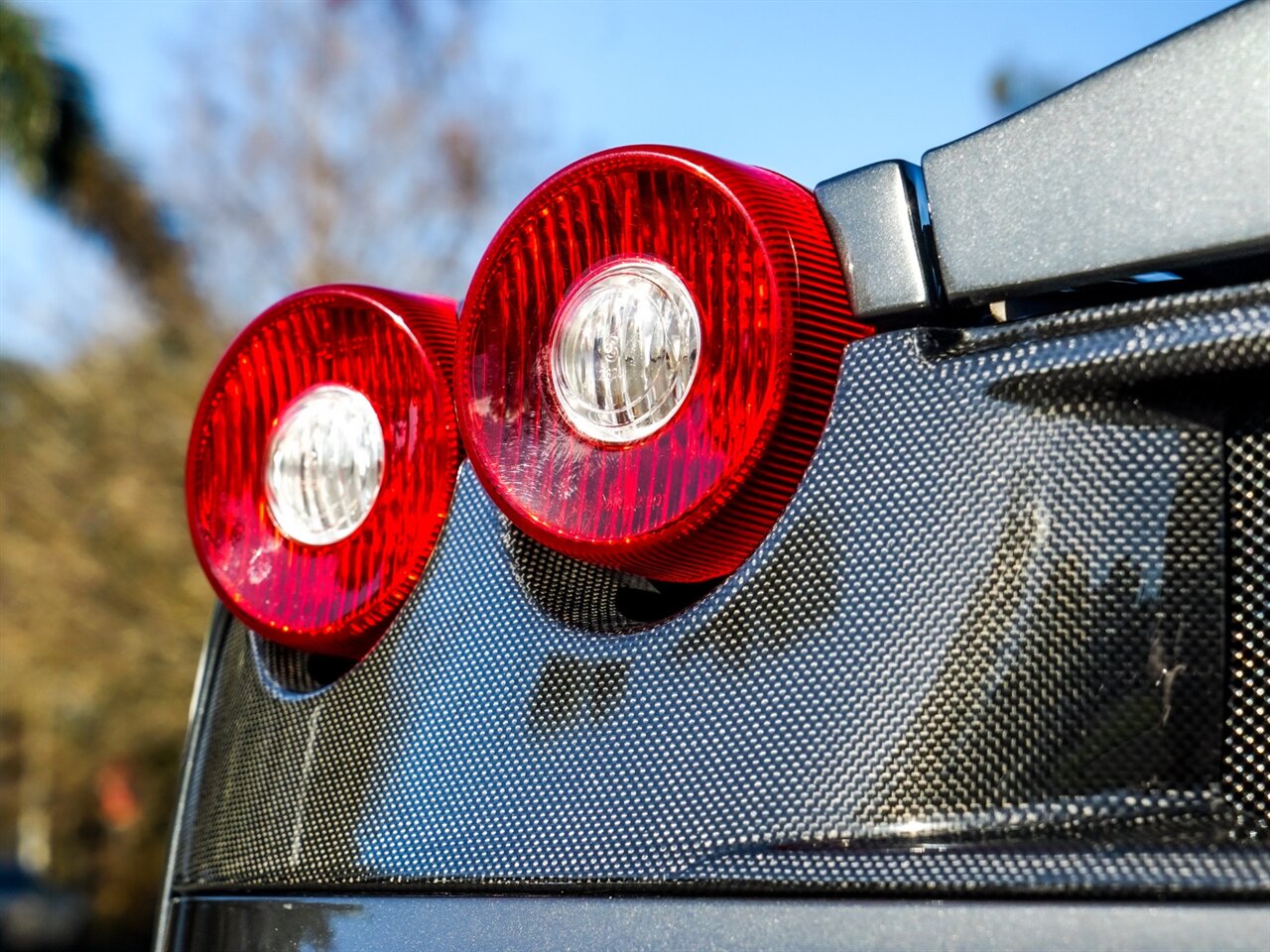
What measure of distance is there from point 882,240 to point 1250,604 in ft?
1.03

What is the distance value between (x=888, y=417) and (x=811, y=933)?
1.03ft

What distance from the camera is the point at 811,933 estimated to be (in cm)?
87

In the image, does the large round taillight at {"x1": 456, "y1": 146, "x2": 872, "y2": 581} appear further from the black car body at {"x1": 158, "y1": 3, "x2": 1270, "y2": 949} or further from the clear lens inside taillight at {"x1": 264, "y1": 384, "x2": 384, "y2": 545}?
the clear lens inside taillight at {"x1": 264, "y1": 384, "x2": 384, "y2": 545}

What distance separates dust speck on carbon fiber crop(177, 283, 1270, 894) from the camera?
2.78 ft

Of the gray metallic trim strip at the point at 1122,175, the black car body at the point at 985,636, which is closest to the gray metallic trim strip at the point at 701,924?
the black car body at the point at 985,636

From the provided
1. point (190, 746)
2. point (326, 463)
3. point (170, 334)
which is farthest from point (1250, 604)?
point (170, 334)

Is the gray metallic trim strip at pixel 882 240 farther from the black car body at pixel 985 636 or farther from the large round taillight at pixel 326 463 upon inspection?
the large round taillight at pixel 326 463

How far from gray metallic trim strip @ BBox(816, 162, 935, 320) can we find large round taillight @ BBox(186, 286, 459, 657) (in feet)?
1.17

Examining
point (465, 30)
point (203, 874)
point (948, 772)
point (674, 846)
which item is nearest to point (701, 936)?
point (674, 846)

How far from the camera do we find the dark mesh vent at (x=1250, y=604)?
85 centimetres

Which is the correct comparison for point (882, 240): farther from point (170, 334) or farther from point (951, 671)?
point (170, 334)

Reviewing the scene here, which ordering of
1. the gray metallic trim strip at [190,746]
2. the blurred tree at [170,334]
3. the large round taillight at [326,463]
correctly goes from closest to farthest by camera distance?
1. the large round taillight at [326,463]
2. the gray metallic trim strip at [190,746]
3. the blurred tree at [170,334]

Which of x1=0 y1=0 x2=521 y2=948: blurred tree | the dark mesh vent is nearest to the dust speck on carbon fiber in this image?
the dark mesh vent

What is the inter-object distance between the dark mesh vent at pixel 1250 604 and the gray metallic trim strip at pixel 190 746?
2.91 feet
